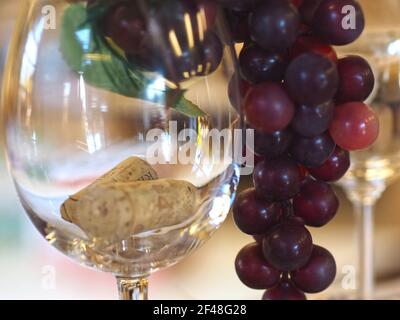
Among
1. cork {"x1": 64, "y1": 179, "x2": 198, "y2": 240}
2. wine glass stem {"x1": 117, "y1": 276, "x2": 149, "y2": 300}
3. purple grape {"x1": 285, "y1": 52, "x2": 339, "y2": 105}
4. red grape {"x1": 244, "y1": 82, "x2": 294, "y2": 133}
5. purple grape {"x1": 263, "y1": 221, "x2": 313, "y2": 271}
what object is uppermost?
purple grape {"x1": 285, "y1": 52, "x2": 339, "y2": 105}

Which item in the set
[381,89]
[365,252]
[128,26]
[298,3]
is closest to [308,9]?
[298,3]

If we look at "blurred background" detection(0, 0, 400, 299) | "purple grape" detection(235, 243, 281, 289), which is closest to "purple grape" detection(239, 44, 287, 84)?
"purple grape" detection(235, 243, 281, 289)

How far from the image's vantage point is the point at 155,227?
355 millimetres

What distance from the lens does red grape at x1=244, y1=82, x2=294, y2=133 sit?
13.6 inches

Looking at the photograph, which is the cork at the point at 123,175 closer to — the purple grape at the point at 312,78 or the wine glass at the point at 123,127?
the wine glass at the point at 123,127

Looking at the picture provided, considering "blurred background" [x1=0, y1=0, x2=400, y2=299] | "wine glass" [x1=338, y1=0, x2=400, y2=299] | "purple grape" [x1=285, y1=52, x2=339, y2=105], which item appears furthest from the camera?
"blurred background" [x1=0, y1=0, x2=400, y2=299]

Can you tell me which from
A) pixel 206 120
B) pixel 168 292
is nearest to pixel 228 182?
pixel 206 120

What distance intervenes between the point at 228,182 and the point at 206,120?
4 centimetres

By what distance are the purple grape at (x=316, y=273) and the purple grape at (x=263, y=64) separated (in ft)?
0.40

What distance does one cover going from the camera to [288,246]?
37cm

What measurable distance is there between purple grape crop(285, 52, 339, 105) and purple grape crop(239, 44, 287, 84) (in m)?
0.02

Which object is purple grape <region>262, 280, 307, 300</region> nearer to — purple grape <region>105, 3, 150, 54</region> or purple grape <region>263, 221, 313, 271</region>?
purple grape <region>263, 221, 313, 271</region>

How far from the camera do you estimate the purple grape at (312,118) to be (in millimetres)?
346
